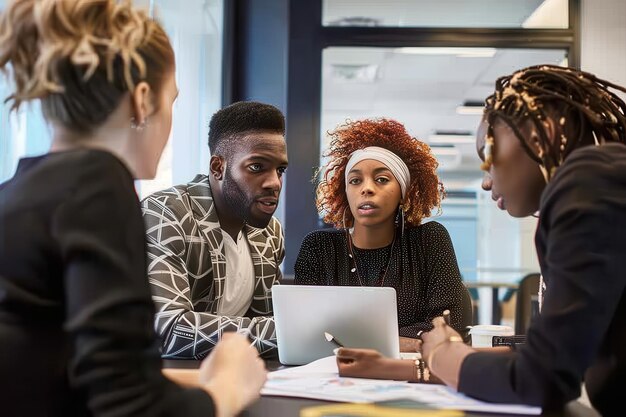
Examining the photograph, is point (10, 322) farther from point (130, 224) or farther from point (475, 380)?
point (475, 380)

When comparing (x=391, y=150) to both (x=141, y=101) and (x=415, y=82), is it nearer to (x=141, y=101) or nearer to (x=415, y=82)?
(x=141, y=101)

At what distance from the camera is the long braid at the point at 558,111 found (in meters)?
1.16

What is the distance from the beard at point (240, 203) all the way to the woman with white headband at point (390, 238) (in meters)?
0.25

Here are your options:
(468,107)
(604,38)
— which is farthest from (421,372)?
(468,107)

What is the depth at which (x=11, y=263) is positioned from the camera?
2.60 feet

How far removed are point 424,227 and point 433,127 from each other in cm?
801

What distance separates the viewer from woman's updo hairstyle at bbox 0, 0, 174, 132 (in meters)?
0.84

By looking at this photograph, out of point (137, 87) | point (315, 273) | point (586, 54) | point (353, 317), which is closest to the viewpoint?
point (137, 87)

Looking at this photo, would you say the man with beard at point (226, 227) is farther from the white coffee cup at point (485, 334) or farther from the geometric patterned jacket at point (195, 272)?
the white coffee cup at point (485, 334)

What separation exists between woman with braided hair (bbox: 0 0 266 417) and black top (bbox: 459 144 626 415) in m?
0.45

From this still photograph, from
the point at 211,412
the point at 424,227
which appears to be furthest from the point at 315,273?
the point at 211,412

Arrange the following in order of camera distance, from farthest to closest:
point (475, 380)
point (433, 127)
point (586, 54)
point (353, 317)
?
point (433, 127) < point (586, 54) < point (353, 317) < point (475, 380)

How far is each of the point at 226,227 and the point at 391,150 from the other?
2.25 ft

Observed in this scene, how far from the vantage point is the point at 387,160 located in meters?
2.46
